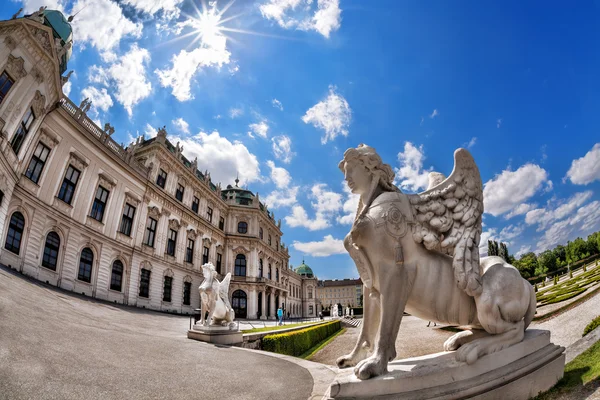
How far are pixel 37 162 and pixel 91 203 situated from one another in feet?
14.4

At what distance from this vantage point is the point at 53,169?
18641 mm

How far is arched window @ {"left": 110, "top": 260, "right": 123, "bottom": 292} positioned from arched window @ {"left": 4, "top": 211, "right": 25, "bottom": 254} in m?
7.35

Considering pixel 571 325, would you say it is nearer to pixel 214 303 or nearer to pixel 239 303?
pixel 214 303

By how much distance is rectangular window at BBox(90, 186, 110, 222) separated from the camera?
21969mm

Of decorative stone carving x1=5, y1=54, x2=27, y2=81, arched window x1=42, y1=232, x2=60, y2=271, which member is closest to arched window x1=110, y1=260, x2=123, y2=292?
arched window x1=42, y1=232, x2=60, y2=271

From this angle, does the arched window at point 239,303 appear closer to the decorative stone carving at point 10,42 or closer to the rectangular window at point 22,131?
the rectangular window at point 22,131

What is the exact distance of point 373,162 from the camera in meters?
2.92

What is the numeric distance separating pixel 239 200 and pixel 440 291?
148 feet

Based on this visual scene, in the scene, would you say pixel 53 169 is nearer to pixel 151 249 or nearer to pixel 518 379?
pixel 151 249

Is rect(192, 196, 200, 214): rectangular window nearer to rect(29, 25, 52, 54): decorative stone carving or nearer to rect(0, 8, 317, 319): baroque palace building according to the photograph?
rect(0, 8, 317, 319): baroque palace building

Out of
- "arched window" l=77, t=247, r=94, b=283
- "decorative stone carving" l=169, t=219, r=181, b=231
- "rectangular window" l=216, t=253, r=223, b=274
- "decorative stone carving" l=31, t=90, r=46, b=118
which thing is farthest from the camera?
"rectangular window" l=216, t=253, r=223, b=274

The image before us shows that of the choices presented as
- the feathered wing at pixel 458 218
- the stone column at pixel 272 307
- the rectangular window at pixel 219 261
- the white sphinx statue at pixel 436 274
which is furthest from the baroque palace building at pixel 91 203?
the feathered wing at pixel 458 218

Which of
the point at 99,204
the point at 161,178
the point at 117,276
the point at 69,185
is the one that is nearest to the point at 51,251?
the point at 69,185

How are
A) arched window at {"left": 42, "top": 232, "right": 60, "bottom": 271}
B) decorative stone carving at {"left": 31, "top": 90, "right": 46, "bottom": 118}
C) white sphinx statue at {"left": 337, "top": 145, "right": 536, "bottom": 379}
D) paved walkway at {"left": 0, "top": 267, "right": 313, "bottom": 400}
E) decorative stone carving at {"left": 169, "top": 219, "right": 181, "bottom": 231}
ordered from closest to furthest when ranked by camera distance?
white sphinx statue at {"left": 337, "top": 145, "right": 536, "bottom": 379} → paved walkway at {"left": 0, "top": 267, "right": 313, "bottom": 400} → decorative stone carving at {"left": 31, "top": 90, "right": 46, "bottom": 118} → arched window at {"left": 42, "top": 232, "right": 60, "bottom": 271} → decorative stone carving at {"left": 169, "top": 219, "right": 181, "bottom": 231}
